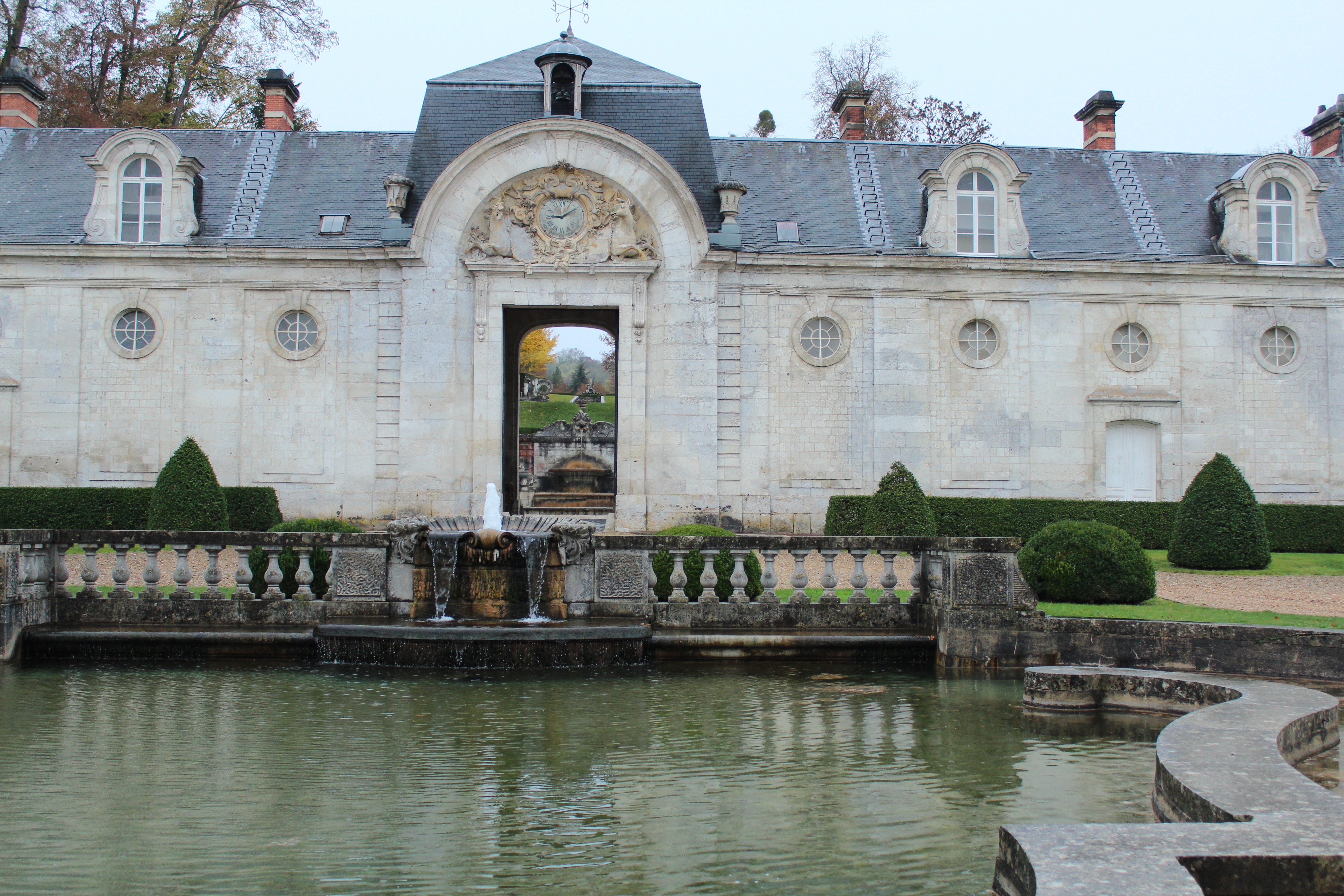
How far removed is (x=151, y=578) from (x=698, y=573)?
4709 millimetres

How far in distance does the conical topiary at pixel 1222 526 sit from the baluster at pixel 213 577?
42.4ft

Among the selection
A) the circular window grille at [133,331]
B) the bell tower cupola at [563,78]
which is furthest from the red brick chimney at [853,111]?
the circular window grille at [133,331]

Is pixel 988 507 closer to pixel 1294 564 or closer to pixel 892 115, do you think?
pixel 1294 564

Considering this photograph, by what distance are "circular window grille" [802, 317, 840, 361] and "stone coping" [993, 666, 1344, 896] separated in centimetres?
1488

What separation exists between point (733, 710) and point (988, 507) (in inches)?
512

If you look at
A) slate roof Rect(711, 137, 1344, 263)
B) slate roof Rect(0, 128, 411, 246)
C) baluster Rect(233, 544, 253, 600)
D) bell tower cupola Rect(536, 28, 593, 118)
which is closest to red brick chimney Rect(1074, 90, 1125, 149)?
slate roof Rect(711, 137, 1344, 263)

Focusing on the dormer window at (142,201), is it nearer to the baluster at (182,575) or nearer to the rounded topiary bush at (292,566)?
the rounded topiary bush at (292,566)

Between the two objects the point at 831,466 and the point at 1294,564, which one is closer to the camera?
the point at 1294,564

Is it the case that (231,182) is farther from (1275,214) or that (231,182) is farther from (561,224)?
(1275,214)

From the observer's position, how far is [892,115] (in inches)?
1277

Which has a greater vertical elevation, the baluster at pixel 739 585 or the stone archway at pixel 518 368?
the stone archway at pixel 518 368

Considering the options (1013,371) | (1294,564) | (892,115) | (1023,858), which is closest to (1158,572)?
(1294,564)

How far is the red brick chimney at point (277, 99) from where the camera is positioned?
23.2m

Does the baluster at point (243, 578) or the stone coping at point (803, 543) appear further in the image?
the baluster at point (243, 578)
